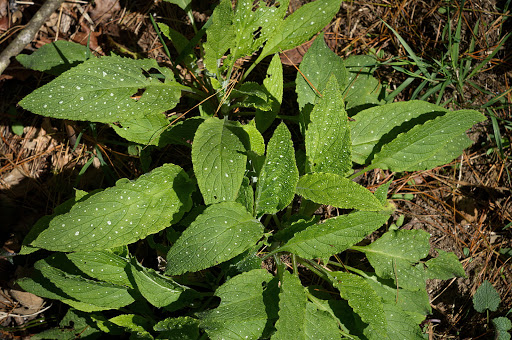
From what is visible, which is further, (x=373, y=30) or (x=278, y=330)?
(x=373, y=30)

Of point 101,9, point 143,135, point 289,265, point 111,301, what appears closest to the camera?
point 111,301

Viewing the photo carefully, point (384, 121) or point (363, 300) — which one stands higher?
point (384, 121)

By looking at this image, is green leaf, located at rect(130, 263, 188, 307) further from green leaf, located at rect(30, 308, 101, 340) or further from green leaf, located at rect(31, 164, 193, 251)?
green leaf, located at rect(30, 308, 101, 340)

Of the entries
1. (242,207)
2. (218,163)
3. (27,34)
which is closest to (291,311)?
(242,207)

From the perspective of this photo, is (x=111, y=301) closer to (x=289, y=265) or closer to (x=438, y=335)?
(x=289, y=265)

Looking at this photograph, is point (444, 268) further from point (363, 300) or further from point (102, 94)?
point (102, 94)

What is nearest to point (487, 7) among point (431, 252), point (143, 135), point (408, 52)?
point (408, 52)
